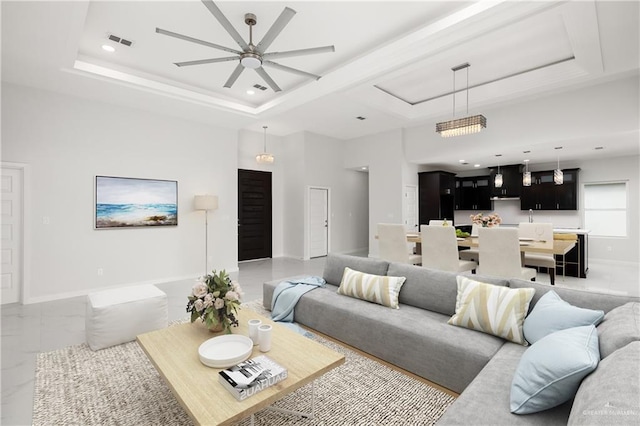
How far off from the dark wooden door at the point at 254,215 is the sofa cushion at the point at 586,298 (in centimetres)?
611

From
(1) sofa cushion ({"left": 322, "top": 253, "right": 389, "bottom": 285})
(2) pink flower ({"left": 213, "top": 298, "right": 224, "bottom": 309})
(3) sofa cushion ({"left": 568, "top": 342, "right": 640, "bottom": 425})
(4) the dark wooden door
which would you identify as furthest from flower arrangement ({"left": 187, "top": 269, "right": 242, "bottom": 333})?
(4) the dark wooden door

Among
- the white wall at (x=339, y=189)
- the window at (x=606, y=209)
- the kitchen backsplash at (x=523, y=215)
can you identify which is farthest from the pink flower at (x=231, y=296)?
the window at (x=606, y=209)

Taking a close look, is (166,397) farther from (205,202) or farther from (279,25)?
(205,202)

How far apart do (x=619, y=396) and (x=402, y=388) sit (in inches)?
55.6

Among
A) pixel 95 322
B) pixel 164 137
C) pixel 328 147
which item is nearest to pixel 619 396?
pixel 95 322

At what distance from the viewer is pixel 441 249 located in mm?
4090

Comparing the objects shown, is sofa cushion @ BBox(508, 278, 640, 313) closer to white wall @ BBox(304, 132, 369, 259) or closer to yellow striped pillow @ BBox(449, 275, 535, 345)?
yellow striped pillow @ BBox(449, 275, 535, 345)

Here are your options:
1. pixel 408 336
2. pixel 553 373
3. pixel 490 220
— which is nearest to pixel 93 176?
pixel 408 336

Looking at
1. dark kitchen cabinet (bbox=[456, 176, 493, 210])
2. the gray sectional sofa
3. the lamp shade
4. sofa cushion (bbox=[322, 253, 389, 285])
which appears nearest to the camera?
the gray sectional sofa

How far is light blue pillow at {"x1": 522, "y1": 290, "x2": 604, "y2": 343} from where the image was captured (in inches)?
66.9

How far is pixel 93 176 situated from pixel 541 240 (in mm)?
6809

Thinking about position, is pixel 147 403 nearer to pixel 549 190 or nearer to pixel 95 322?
pixel 95 322

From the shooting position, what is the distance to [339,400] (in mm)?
2023

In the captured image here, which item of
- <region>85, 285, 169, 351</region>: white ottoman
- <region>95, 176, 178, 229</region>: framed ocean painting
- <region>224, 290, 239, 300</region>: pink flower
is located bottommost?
<region>85, 285, 169, 351</region>: white ottoman
